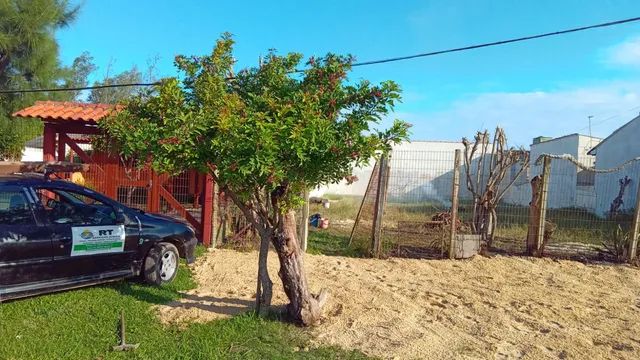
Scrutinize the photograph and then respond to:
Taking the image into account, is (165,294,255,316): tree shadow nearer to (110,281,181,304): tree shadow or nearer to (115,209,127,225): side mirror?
(110,281,181,304): tree shadow

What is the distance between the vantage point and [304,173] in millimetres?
5023

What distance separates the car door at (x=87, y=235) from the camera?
625 centimetres

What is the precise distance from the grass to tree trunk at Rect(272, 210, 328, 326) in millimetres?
193

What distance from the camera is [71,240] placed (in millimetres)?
6289

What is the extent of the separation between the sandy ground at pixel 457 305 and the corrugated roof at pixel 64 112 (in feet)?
12.8

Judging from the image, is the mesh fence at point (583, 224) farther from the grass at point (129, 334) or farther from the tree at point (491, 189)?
the grass at point (129, 334)

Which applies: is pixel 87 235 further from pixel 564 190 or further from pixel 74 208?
pixel 564 190

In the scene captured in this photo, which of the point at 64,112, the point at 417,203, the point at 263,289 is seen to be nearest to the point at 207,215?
the point at 64,112

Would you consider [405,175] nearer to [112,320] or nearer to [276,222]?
[276,222]

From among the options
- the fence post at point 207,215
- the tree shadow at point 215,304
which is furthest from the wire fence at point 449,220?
the tree shadow at point 215,304

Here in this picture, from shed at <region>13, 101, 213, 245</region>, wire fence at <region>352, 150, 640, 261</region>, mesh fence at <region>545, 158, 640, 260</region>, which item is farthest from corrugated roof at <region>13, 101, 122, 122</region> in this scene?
mesh fence at <region>545, 158, 640, 260</region>

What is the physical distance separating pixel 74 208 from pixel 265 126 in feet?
11.9

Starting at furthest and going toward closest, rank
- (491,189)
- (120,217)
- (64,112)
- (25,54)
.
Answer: (25,54) < (64,112) < (491,189) < (120,217)

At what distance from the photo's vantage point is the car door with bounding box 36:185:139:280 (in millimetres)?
6246
